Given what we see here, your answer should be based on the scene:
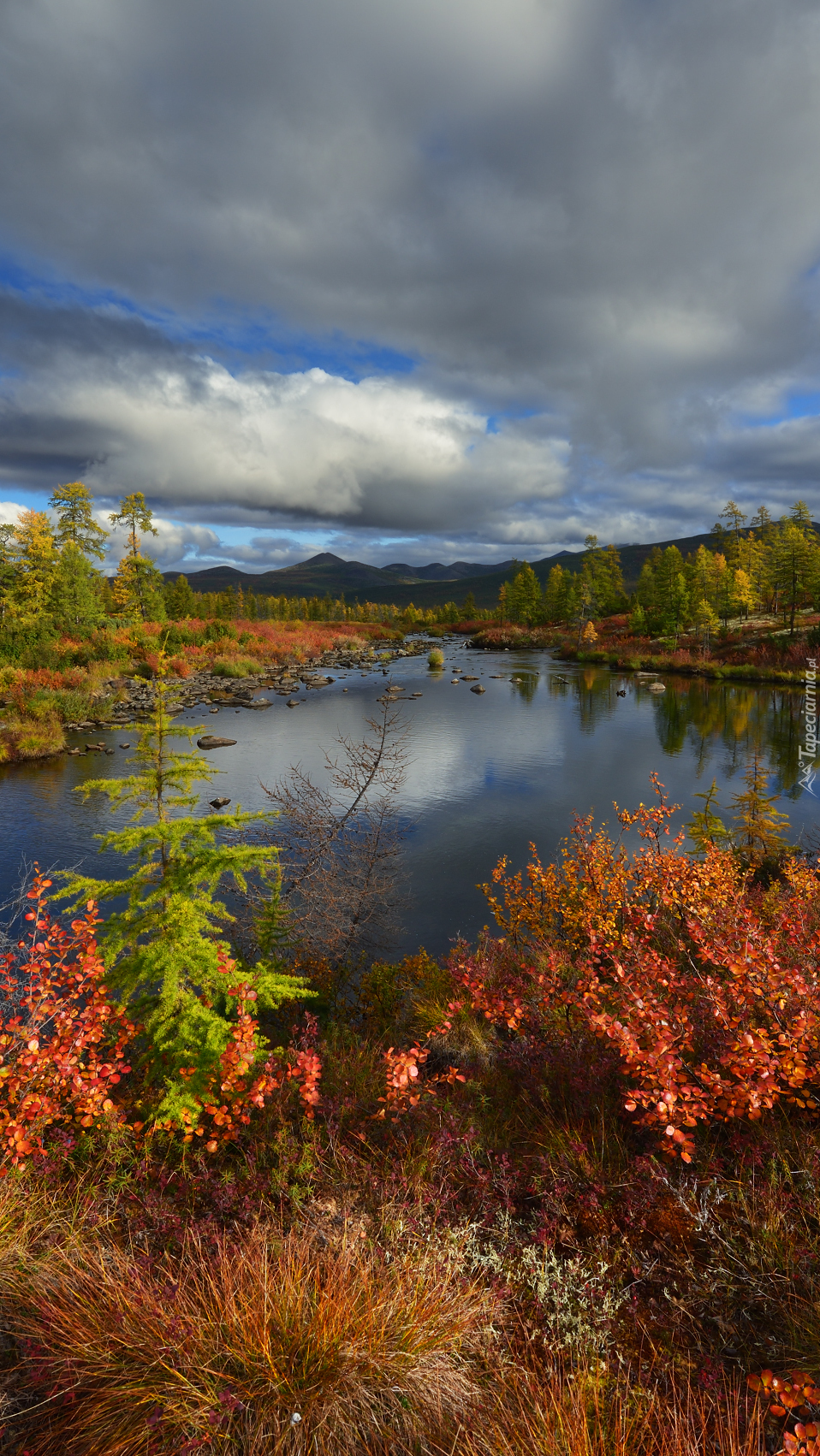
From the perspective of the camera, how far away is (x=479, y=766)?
2528 cm

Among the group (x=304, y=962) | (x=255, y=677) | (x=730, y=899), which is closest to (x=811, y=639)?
(x=255, y=677)

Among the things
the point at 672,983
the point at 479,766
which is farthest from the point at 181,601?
the point at 672,983

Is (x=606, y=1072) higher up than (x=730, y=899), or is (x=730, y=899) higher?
(x=730, y=899)

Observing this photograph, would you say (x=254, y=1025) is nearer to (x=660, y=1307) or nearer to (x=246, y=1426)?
(x=246, y=1426)

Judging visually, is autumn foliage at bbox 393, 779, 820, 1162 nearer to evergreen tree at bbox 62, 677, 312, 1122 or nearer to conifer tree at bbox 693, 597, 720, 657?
evergreen tree at bbox 62, 677, 312, 1122

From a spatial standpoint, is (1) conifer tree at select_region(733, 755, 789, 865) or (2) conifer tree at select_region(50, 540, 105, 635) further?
(2) conifer tree at select_region(50, 540, 105, 635)

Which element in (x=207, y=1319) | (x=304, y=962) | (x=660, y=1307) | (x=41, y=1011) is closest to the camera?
(x=207, y=1319)

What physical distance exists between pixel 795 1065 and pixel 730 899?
4711mm

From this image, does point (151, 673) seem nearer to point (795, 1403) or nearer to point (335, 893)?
point (335, 893)

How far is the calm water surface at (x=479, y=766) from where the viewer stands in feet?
52.2

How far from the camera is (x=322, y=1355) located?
3.45 m

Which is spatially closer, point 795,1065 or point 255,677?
point 795,1065

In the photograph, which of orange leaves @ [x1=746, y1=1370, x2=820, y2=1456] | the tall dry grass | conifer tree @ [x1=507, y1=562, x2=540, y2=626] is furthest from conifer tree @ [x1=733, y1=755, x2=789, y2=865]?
conifer tree @ [x1=507, y1=562, x2=540, y2=626]

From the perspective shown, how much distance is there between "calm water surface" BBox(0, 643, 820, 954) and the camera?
15914 millimetres
